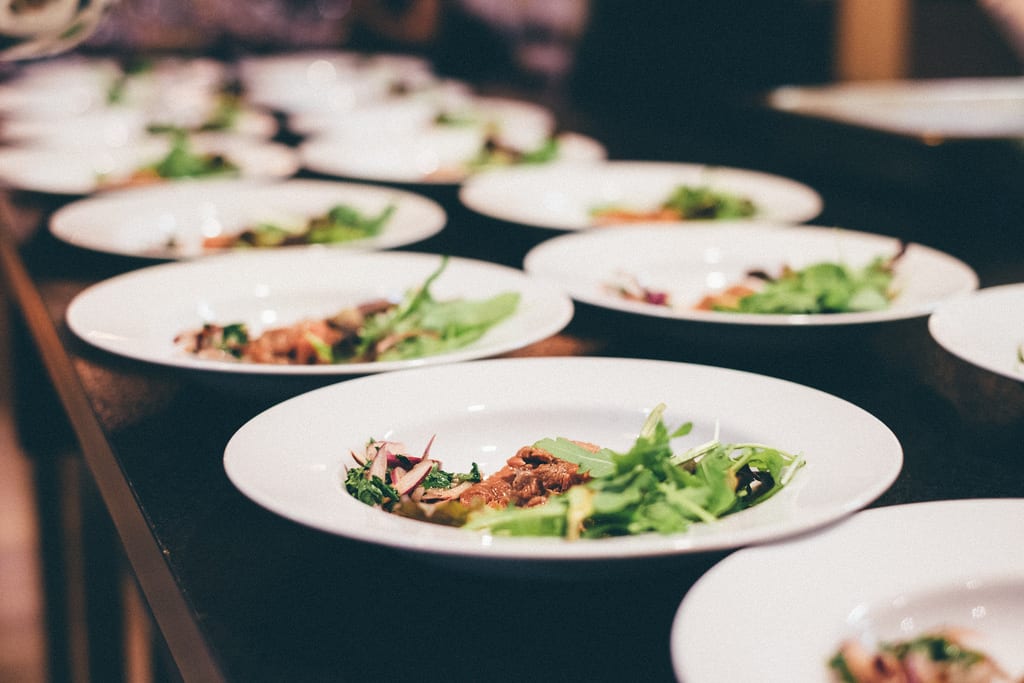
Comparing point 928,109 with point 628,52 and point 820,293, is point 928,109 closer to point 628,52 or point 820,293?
point 820,293

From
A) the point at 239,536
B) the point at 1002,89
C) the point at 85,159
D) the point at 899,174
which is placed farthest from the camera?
the point at 1002,89

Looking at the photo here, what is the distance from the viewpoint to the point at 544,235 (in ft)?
6.27

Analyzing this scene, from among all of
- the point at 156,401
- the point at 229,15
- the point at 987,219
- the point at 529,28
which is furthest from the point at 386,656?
the point at 229,15

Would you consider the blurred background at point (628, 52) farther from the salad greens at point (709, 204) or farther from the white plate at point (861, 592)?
the white plate at point (861, 592)

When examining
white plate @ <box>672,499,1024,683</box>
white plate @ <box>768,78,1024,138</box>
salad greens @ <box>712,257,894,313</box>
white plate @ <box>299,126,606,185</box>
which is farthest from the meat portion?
white plate @ <box>768,78,1024,138</box>

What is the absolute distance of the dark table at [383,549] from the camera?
0.68 m

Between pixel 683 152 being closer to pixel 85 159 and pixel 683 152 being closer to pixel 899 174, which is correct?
pixel 899 174

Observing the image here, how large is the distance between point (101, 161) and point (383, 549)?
2211 mm

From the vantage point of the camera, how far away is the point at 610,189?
2.24 meters

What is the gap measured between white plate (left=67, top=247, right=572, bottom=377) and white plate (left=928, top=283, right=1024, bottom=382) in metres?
0.41

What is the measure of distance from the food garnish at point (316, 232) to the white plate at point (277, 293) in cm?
17

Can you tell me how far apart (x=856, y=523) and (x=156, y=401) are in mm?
761

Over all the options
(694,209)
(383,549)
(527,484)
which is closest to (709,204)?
(694,209)

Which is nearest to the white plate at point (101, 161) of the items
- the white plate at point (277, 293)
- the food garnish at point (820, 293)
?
the white plate at point (277, 293)
